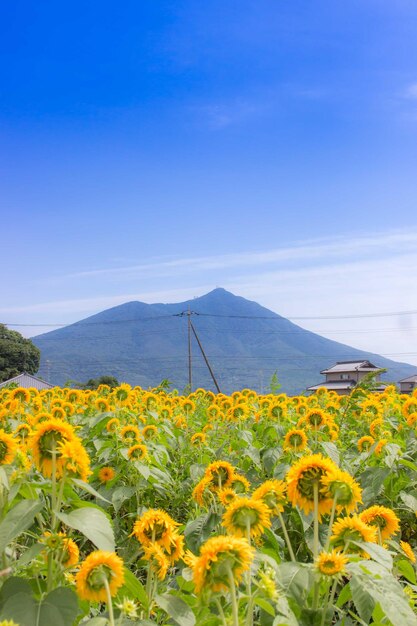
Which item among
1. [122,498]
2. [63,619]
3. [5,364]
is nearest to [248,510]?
[63,619]

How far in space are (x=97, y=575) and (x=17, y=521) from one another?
0.80 ft

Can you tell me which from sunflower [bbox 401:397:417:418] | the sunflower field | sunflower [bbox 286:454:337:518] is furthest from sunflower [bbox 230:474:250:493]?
sunflower [bbox 401:397:417:418]

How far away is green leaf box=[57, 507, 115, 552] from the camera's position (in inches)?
63.0

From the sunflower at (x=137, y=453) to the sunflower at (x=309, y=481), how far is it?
2.41 m

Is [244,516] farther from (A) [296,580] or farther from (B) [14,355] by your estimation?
(B) [14,355]

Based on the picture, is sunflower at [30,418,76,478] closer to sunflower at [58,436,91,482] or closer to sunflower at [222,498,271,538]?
sunflower at [58,436,91,482]

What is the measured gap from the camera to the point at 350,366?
297ft

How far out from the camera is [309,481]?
5.73 ft

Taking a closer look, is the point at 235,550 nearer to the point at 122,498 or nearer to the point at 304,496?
the point at 304,496

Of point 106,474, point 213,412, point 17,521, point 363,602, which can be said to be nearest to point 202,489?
point 363,602

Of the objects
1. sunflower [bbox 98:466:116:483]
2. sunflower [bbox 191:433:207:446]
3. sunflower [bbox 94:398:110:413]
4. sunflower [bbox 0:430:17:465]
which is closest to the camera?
sunflower [bbox 0:430:17:465]

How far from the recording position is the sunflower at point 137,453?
4098 mm

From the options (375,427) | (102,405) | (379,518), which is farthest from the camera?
(102,405)

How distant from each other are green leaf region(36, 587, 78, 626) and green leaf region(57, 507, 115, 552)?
0.42 ft
